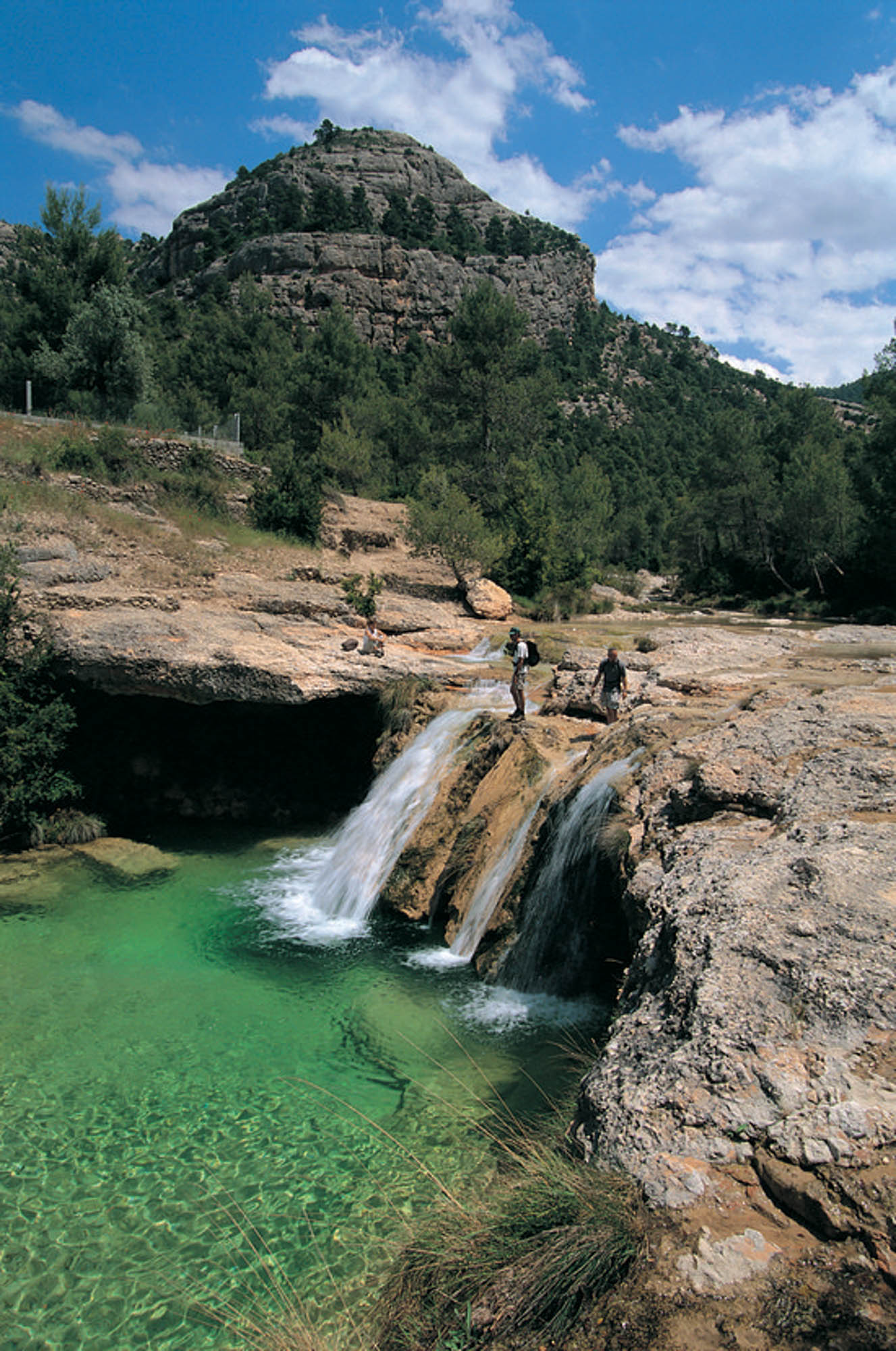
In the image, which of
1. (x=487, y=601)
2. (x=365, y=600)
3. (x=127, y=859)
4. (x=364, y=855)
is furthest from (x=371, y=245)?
(x=364, y=855)

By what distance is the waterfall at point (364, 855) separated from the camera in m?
10.6

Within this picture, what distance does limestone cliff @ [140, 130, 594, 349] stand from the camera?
100250 millimetres

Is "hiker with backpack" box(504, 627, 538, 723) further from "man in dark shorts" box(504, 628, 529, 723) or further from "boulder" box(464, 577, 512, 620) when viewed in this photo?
"boulder" box(464, 577, 512, 620)

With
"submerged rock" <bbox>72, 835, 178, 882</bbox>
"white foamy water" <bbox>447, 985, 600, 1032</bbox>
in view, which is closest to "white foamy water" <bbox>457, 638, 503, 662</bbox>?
"submerged rock" <bbox>72, 835, 178, 882</bbox>

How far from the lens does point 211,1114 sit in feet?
20.6

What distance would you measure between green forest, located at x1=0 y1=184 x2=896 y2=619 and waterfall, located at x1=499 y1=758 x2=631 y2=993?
17973 mm

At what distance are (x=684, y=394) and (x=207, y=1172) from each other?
12858 centimetres

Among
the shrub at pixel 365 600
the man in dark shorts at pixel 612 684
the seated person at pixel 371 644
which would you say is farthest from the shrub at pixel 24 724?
the man in dark shorts at pixel 612 684

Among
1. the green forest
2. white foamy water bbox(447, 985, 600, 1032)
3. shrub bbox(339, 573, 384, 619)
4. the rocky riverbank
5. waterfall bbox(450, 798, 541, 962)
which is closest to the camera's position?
the rocky riverbank

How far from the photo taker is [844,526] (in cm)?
3656

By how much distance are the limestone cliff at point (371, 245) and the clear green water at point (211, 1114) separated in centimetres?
8900

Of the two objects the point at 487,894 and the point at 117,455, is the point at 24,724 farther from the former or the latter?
the point at 117,455

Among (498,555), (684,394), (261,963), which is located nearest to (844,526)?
(498,555)

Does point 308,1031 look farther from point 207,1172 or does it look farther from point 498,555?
point 498,555
